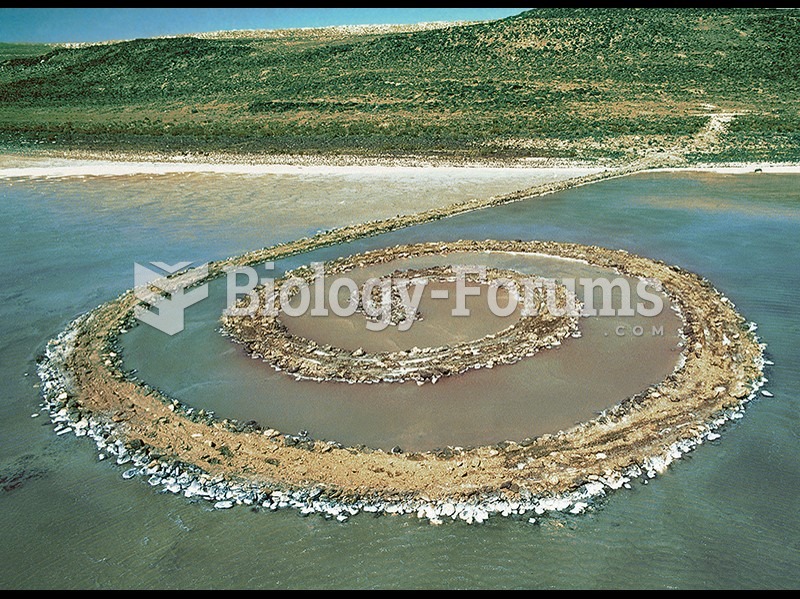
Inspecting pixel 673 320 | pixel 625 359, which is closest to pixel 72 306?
pixel 625 359

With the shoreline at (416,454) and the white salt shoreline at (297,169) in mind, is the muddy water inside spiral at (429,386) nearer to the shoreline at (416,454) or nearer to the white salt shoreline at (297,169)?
the shoreline at (416,454)

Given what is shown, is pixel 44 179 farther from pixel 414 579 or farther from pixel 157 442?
pixel 414 579

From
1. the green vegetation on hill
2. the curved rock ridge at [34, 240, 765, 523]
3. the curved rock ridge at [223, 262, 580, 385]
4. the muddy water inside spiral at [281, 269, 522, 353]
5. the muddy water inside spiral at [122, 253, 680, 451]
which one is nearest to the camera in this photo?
the curved rock ridge at [34, 240, 765, 523]

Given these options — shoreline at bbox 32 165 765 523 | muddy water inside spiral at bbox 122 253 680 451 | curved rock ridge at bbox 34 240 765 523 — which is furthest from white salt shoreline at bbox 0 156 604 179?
curved rock ridge at bbox 34 240 765 523

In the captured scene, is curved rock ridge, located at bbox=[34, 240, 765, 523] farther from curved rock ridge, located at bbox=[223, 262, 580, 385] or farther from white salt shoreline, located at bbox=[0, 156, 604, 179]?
white salt shoreline, located at bbox=[0, 156, 604, 179]

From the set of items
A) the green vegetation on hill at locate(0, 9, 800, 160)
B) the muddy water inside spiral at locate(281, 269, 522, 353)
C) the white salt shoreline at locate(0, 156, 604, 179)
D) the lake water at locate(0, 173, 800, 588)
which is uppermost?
the green vegetation on hill at locate(0, 9, 800, 160)

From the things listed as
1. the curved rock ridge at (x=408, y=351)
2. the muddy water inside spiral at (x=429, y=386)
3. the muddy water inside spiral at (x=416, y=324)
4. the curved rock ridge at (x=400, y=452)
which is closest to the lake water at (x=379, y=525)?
the muddy water inside spiral at (x=429, y=386)
